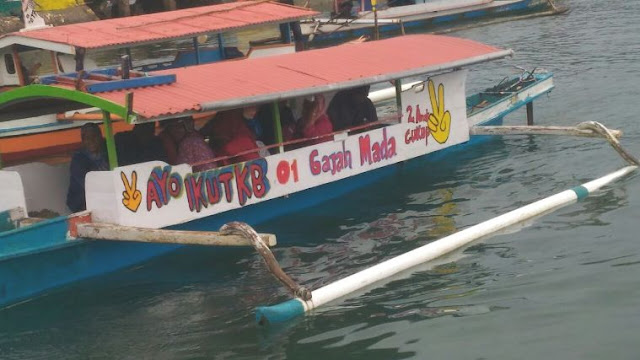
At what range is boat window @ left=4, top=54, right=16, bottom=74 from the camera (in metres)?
14.9

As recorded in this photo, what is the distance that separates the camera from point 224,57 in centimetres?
1639

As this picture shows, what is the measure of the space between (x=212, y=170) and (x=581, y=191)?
15.0ft

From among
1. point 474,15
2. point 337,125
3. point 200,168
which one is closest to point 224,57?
point 337,125

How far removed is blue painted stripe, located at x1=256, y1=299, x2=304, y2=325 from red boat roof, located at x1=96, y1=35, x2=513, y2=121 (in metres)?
2.14

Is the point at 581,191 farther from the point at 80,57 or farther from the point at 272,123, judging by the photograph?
the point at 80,57

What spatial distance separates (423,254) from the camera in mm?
9828

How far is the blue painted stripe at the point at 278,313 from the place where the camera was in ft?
27.7

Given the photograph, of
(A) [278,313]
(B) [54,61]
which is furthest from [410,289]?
(B) [54,61]

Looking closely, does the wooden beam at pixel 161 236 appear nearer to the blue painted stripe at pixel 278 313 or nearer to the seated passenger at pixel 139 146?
the blue painted stripe at pixel 278 313

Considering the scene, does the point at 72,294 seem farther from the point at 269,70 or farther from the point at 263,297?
the point at 269,70

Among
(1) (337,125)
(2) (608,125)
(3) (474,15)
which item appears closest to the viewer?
(1) (337,125)

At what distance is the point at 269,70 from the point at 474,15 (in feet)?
74.2

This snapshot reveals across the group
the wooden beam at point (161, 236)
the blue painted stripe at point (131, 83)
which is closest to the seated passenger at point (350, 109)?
the blue painted stripe at point (131, 83)

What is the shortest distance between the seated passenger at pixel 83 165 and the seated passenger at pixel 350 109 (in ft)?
11.4
